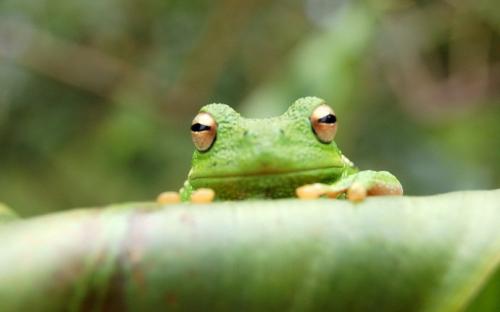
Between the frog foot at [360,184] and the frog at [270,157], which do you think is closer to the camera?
the frog foot at [360,184]

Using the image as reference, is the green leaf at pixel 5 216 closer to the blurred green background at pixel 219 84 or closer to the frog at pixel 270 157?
the frog at pixel 270 157

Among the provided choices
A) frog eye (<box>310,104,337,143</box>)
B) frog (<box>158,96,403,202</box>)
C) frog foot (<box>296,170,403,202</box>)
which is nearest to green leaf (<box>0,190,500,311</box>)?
Answer: frog foot (<box>296,170,403,202</box>)

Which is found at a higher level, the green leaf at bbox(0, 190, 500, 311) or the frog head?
the frog head

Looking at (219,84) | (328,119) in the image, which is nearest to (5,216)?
(328,119)

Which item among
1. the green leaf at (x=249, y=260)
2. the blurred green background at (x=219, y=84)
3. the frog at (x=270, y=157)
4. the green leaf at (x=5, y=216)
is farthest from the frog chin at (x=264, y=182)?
the blurred green background at (x=219, y=84)

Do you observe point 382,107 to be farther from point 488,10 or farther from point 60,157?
point 60,157

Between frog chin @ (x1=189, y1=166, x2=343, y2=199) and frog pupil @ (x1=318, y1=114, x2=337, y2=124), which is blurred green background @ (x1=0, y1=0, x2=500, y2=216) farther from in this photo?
frog chin @ (x1=189, y1=166, x2=343, y2=199)
